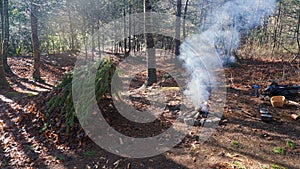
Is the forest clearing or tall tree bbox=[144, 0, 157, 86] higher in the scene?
tall tree bbox=[144, 0, 157, 86]

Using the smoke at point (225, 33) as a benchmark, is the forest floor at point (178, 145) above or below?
below

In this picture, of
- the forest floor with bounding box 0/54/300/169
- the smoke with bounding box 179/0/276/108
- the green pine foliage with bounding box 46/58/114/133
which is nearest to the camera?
the forest floor with bounding box 0/54/300/169

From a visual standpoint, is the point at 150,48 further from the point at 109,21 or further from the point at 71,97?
the point at 109,21

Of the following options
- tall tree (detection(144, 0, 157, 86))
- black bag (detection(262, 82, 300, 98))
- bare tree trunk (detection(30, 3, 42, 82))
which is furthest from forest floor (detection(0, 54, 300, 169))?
bare tree trunk (detection(30, 3, 42, 82))

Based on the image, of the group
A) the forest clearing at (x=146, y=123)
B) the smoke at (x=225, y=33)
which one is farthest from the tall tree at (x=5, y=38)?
the smoke at (x=225, y=33)

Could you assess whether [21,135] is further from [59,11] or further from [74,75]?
[59,11]

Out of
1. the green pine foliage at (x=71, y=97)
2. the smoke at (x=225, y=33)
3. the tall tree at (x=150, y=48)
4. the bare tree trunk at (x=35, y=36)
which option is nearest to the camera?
the green pine foliage at (x=71, y=97)

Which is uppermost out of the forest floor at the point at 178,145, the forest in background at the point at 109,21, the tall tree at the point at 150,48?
the forest in background at the point at 109,21

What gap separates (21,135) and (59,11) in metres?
12.0

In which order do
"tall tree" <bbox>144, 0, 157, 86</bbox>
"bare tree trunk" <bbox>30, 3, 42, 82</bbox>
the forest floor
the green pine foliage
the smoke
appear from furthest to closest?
the smoke, "bare tree trunk" <bbox>30, 3, 42, 82</bbox>, "tall tree" <bbox>144, 0, 157, 86</bbox>, the green pine foliage, the forest floor

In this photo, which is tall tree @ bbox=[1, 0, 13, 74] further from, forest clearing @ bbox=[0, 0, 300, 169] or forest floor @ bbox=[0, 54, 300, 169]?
forest floor @ bbox=[0, 54, 300, 169]

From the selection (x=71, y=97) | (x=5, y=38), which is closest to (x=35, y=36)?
(x=5, y=38)

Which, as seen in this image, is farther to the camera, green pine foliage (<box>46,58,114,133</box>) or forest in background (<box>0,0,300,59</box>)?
forest in background (<box>0,0,300,59</box>)

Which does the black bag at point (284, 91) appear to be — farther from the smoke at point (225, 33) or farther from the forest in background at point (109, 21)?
the forest in background at point (109, 21)
